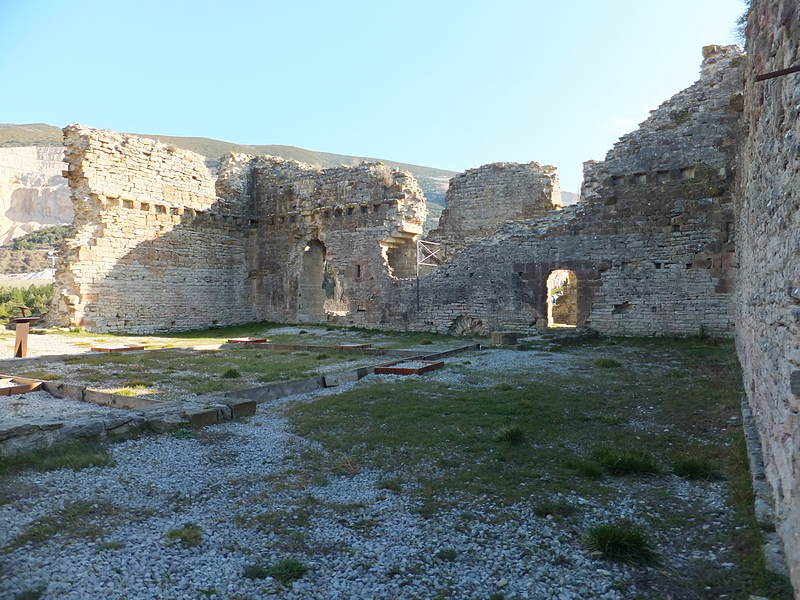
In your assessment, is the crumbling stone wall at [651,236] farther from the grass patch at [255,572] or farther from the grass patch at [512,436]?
the grass patch at [255,572]

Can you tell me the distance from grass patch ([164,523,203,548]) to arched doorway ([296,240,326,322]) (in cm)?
1819

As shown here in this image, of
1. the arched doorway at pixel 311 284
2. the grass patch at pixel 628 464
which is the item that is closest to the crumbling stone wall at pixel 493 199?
the arched doorway at pixel 311 284

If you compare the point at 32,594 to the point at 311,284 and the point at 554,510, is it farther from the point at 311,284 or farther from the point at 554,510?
the point at 311,284

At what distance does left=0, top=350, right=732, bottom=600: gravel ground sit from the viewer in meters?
2.60

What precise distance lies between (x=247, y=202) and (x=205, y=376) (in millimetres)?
14909

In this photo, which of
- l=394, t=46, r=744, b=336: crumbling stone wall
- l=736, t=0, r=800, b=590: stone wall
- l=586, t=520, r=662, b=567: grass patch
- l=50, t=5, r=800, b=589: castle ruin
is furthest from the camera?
l=50, t=5, r=800, b=589: castle ruin

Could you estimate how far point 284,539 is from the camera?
10.2 ft

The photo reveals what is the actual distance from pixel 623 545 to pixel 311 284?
19.7 metres

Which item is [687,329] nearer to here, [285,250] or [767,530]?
[767,530]

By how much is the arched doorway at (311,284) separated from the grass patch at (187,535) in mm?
18188

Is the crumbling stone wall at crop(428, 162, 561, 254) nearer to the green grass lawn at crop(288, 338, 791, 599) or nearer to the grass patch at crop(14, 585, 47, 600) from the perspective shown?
the green grass lawn at crop(288, 338, 791, 599)

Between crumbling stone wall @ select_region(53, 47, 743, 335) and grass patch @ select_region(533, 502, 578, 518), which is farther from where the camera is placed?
crumbling stone wall @ select_region(53, 47, 743, 335)

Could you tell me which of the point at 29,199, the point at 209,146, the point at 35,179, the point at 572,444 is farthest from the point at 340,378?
the point at 209,146

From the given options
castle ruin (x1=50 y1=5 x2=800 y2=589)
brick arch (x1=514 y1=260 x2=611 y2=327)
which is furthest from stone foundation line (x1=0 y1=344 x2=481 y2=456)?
brick arch (x1=514 y1=260 x2=611 y2=327)
